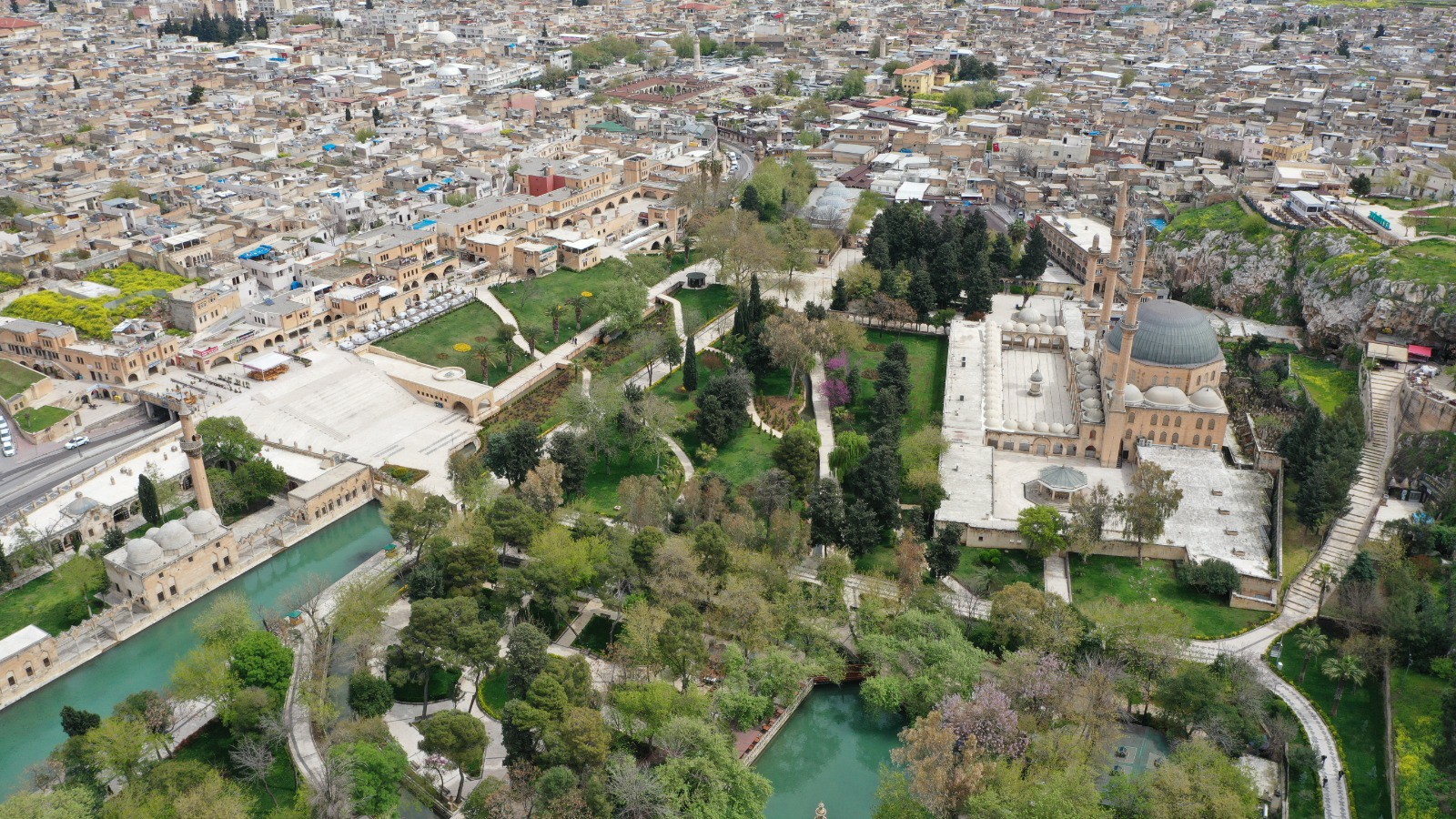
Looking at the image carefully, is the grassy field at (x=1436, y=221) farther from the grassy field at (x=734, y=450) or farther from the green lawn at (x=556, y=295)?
the green lawn at (x=556, y=295)

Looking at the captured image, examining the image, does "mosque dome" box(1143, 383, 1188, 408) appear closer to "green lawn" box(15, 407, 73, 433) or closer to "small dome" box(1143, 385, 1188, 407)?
"small dome" box(1143, 385, 1188, 407)

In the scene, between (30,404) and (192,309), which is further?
(192,309)

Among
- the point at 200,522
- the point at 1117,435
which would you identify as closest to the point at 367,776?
the point at 200,522

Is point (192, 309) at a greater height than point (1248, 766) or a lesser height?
greater

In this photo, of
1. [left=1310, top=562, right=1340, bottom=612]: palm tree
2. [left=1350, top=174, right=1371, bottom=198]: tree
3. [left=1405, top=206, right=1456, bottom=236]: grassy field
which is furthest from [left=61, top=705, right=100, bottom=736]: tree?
[left=1350, top=174, right=1371, bottom=198]: tree

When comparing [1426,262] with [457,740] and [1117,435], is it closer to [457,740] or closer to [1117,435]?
[1117,435]

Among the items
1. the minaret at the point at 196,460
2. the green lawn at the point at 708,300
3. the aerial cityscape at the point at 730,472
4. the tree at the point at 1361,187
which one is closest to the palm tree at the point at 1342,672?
the aerial cityscape at the point at 730,472

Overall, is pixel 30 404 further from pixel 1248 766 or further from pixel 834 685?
pixel 1248 766

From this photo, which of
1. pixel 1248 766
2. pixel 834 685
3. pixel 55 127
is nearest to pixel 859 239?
pixel 834 685
